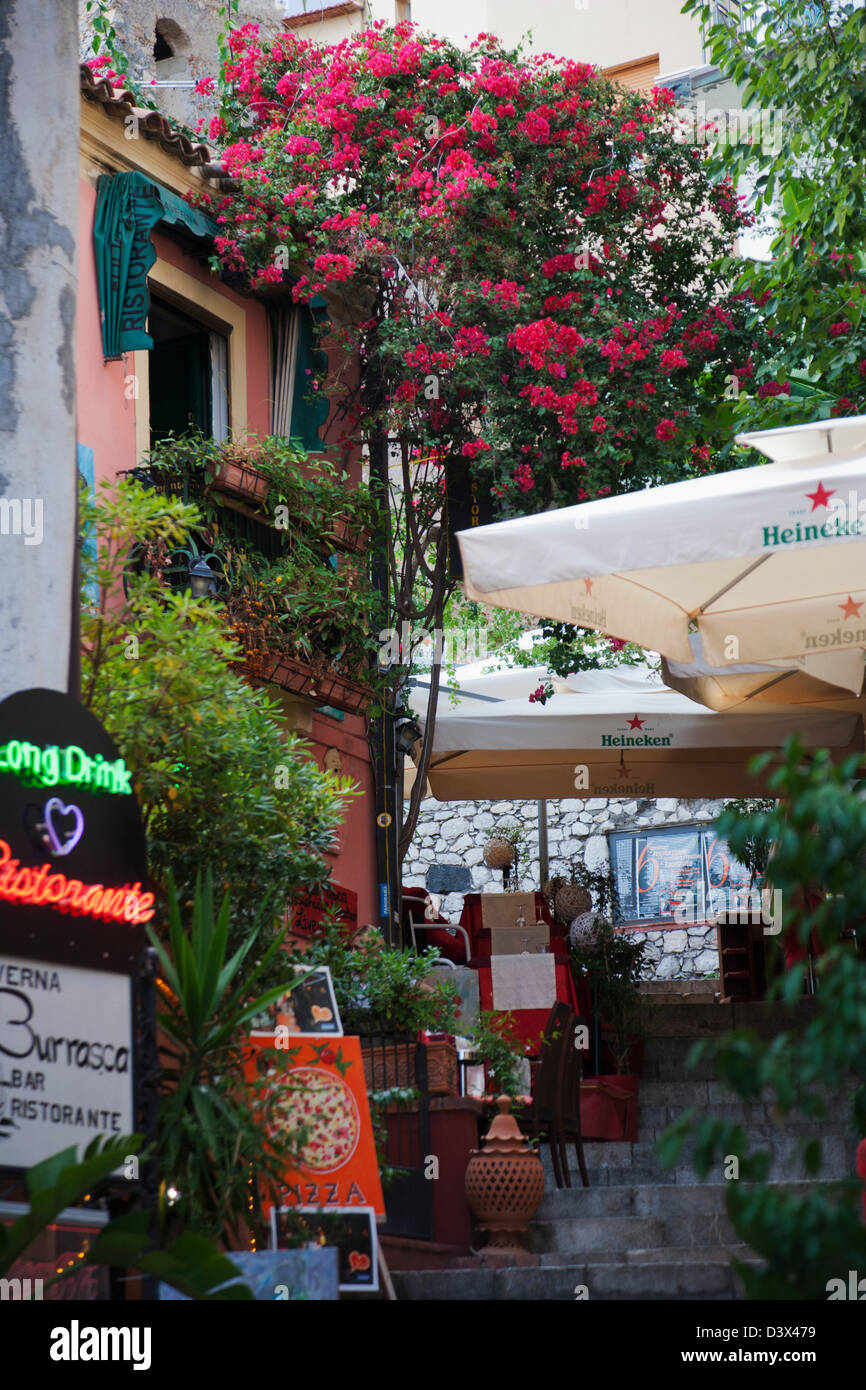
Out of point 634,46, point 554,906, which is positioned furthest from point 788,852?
point 634,46

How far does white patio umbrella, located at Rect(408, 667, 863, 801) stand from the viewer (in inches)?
410

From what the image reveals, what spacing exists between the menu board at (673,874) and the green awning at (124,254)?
1060 cm

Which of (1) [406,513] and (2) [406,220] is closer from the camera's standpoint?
(2) [406,220]

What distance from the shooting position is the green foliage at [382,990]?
24.1 ft

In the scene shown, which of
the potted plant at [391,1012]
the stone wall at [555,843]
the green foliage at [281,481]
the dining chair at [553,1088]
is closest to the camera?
the potted plant at [391,1012]

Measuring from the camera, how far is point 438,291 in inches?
416

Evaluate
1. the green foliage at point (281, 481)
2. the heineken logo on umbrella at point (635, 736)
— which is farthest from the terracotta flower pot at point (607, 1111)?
the green foliage at point (281, 481)

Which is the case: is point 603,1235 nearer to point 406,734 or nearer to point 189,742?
point 189,742

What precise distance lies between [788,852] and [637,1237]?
177 inches

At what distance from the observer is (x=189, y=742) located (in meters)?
5.82

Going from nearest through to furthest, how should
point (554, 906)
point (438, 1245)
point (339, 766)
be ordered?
point (438, 1245) < point (339, 766) < point (554, 906)

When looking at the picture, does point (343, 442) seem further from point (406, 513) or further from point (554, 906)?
point (554, 906)

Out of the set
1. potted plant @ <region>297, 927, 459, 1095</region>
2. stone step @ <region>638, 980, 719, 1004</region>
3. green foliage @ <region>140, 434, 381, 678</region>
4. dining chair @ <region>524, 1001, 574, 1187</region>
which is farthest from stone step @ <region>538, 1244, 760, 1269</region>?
stone step @ <region>638, 980, 719, 1004</region>

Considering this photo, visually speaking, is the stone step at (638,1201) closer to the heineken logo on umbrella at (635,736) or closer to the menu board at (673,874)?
the heineken logo on umbrella at (635,736)
